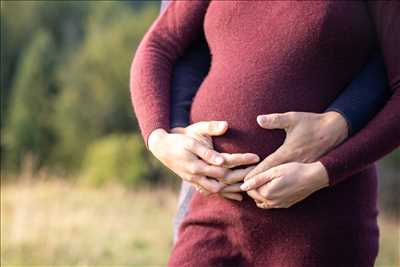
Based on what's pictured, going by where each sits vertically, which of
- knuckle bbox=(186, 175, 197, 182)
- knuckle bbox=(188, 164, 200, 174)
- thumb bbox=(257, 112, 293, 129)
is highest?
thumb bbox=(257, 112, 293, 129)

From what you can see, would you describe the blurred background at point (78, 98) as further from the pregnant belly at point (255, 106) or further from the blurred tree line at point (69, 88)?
the pregnant belly at point (255, 106)

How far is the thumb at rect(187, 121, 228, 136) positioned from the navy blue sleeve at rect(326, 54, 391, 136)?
272 mm

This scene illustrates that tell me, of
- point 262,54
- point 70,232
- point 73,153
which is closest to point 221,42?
point 262,54

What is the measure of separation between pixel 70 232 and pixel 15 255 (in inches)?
49.6

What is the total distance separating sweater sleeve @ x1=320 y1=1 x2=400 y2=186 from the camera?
5.23 feet

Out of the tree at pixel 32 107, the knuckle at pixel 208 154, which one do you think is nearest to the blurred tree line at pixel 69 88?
the tree at pixel 32 107

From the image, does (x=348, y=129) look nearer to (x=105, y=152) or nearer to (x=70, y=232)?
(x=70, y=232)

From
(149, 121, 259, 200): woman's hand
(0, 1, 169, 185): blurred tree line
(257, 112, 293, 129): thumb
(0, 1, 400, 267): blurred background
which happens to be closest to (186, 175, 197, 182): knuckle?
(149, 121, 259, 200): woman's hand

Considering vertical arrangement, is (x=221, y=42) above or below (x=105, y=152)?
above

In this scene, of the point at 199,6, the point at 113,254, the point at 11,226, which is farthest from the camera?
the point at 11,226

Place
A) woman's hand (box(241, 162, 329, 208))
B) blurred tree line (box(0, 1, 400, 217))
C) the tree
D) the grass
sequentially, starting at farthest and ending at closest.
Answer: the tree, blurred tree line (box(0, 1, 400, 217)), the grass, woman's hand (box(241, 162, 329, 208))

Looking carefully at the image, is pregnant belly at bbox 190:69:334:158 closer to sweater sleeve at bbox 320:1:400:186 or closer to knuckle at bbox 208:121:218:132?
knuckle at bbox 208:121:218:132

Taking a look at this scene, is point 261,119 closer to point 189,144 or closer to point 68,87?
point 189,144

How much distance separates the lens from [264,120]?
1629mm
